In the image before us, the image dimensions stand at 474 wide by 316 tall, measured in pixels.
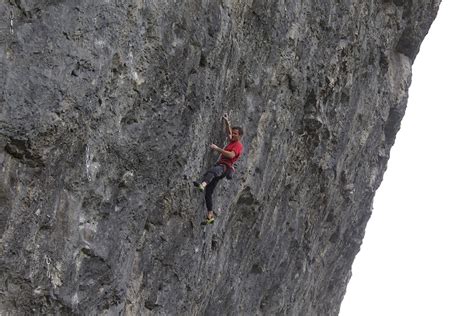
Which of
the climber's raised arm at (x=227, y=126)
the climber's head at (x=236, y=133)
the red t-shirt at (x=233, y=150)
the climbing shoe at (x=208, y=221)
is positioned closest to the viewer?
the red t-shirt at (x=233, y=150)

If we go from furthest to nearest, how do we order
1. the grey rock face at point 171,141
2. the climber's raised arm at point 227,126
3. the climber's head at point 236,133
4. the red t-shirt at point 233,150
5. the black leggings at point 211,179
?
the climber's raised arm at point 227,126, the climber's head at point 236,133, the red t-shirt at point 233,150, the black leggings at point 211,179, the grey rock face at point 171,141

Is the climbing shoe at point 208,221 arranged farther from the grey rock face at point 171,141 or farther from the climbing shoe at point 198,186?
the climbing shoe at point 198,186

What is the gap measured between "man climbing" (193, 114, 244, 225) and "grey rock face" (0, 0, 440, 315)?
32 centimetres

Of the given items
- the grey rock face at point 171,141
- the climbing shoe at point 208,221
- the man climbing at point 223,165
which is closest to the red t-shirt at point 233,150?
the man climbing at point 223,165

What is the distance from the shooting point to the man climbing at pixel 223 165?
13.6 meters

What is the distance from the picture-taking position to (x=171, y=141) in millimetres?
12797

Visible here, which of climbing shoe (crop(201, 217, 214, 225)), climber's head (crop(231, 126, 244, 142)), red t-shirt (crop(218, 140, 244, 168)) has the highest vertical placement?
climber's head (crop(231, 126, 244, 142))

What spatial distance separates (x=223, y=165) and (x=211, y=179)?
0.44 meters

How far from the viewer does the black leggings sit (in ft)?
44.6

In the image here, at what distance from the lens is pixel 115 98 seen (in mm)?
11383

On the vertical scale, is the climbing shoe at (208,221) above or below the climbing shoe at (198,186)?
below

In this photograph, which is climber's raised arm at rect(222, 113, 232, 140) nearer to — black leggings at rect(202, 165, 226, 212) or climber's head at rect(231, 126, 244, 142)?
climber's head at rect(231, 126, 244, 142)

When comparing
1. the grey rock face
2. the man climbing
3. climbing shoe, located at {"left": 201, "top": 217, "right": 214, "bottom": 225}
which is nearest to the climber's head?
the man climbing

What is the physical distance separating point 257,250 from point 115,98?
8433mm
